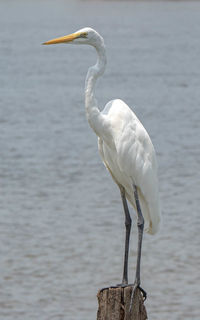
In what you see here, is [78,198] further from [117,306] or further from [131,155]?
[117,306]

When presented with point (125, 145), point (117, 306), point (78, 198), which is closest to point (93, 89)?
point (125, 145)

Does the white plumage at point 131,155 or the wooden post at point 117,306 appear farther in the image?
the white plumage at point 131,155

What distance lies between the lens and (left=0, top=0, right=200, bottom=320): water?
30.3ft

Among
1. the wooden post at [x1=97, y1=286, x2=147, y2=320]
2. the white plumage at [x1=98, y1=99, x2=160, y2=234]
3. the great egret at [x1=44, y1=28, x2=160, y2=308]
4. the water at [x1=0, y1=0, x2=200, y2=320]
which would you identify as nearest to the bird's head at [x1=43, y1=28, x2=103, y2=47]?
the great egret at [x1=44, y1=28, x2=160, y2=308]

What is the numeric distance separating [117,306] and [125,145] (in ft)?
4.21

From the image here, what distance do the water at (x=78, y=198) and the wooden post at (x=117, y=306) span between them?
309 centimetres

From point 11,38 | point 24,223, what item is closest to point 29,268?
point 24,223

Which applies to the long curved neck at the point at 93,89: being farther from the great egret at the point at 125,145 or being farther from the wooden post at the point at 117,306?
the wooden post at the point at 117,306

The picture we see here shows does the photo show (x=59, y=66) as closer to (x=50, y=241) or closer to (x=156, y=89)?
(x=156, y=89)

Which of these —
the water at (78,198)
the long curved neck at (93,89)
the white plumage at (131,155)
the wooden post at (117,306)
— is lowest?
the water at (78,198)

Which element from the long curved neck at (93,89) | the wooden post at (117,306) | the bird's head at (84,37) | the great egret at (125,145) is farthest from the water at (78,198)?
the bird's head at (84,37)

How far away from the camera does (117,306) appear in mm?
5590

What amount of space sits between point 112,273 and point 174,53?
25396 mm

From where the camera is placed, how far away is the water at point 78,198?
9250 millimetres
